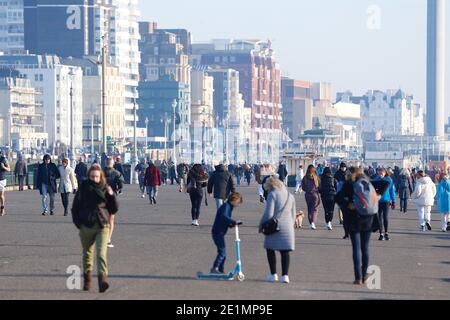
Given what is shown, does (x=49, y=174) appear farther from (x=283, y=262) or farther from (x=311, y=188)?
(x=283, y=262)

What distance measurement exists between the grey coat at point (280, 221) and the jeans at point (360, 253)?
0.93m

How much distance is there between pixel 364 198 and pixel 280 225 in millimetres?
1398

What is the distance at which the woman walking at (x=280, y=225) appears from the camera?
19.7 metres

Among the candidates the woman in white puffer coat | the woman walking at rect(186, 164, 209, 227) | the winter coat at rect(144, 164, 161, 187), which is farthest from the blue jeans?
the winter coat at rect(144, 164, 161, 187)

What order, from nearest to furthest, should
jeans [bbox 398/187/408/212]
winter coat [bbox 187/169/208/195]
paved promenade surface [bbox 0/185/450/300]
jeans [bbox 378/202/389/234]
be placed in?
paved promenade surface [bbox 0/185/450/300], jeans [bbox 378/202/389/234], winter coat [bbox 187/169/208/195], jeans [bbox 398/187/408/212]

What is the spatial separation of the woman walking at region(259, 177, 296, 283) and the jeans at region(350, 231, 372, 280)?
0.92 m

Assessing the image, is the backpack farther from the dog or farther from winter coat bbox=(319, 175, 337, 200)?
the dog

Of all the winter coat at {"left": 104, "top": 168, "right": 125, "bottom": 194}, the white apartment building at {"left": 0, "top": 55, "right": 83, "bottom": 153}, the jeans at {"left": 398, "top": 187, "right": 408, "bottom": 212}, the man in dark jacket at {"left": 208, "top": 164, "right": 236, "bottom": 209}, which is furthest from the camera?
the white apartment building at {"left": 0, "top": 55, "right": 83, "bottom": 153}

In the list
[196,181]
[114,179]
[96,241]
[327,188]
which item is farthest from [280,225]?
[196,181]

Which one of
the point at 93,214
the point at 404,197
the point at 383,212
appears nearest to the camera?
the point at 93,214

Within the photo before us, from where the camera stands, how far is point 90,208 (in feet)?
60.3

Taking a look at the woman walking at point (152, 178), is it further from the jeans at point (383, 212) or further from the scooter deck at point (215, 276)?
the scooter deck at point (215, 276)

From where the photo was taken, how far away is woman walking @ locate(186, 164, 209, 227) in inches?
1262

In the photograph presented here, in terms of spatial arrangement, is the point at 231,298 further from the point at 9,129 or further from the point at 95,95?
A: the point at 95,95
